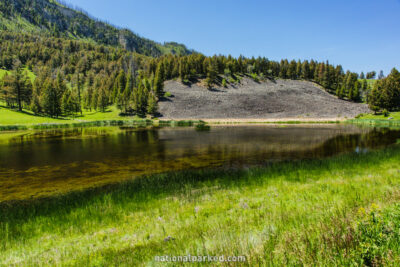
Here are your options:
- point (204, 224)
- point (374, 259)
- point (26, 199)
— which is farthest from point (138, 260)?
point (26, 199)

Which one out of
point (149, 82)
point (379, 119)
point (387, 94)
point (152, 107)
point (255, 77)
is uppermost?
point (255, 77)

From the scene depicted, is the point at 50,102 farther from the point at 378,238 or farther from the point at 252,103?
the point at 378,238

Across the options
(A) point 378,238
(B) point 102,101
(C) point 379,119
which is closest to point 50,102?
(B) point 102,101

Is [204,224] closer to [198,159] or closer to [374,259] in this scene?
[374,259]

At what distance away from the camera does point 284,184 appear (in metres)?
11.5

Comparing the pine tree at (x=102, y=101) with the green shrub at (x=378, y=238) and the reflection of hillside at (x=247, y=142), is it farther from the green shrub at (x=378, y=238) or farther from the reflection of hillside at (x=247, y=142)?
the green shrub at (x=378, y=238)

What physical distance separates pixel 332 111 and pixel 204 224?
114064 mm

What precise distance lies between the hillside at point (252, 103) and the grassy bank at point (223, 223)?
87334 millimetres

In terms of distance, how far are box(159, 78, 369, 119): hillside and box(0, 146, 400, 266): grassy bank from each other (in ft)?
287

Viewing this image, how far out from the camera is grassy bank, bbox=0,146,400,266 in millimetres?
3619

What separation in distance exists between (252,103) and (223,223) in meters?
111

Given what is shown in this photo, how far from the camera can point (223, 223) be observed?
6.53 m

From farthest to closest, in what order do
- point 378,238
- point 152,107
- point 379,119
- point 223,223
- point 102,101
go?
point 102,101 < point 152,107 < point 379,119 < point 223,223 < point 378,238

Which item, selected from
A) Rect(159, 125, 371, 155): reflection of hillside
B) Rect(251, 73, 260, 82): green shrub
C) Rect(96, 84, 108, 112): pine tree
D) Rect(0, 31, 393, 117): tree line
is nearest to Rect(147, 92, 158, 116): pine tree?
Rect(0, 31, 393, 117): tree line
